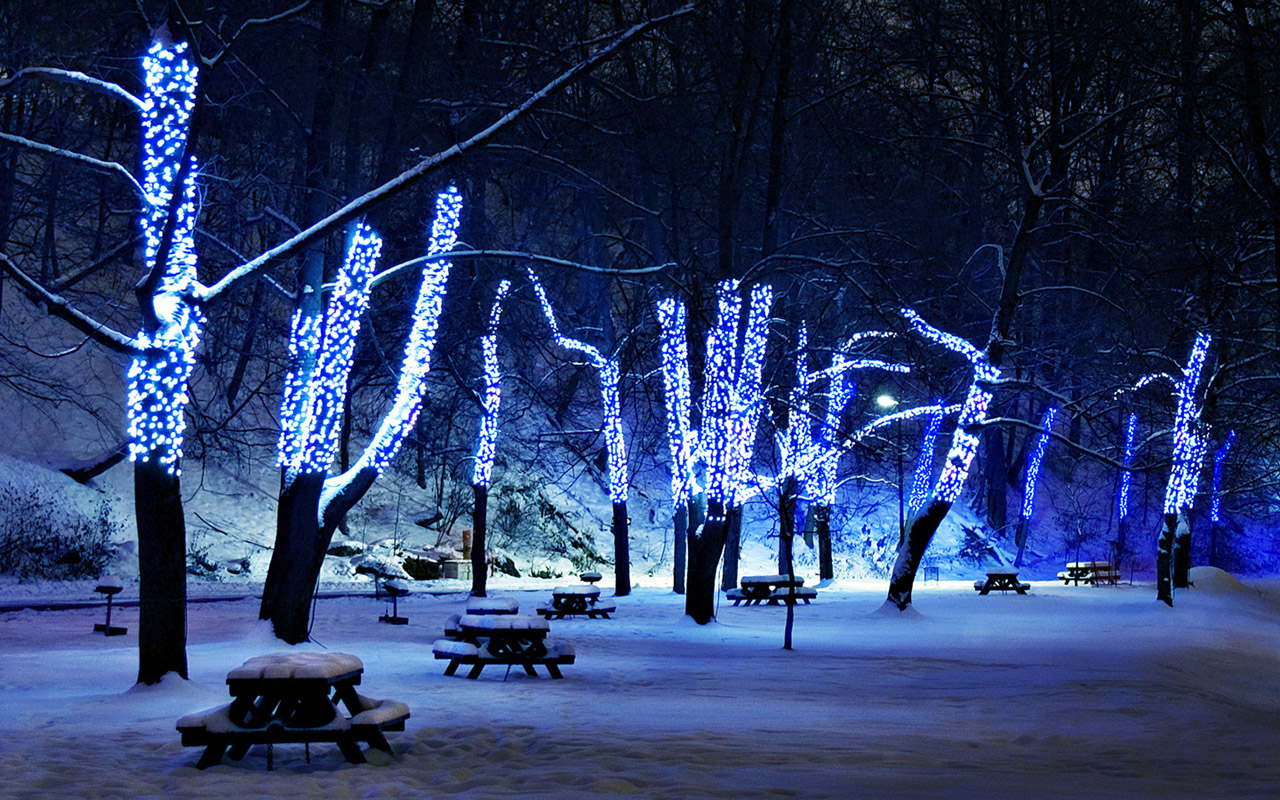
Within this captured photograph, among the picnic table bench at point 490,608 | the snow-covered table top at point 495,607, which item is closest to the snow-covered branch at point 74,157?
→ the picnic table bench at point 490,608

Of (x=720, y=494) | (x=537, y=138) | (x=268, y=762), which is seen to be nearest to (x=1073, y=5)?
(x=537, y=138)

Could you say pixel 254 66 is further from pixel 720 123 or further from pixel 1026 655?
pixel 1026 655

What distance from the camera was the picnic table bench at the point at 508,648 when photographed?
12.7m

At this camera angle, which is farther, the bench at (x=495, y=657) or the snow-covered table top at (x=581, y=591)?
the snow-covered table top at (x=581, y=591)

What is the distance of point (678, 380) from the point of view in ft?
70.5

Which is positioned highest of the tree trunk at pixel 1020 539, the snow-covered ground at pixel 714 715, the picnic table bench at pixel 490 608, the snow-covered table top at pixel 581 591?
the tree trunk at pixel 1020 539

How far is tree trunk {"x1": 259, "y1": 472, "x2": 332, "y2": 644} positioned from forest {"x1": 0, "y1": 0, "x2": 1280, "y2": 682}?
4 centimetres

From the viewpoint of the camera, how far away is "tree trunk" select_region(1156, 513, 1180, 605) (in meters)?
27.0

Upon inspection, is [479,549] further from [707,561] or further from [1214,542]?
[1214,542]

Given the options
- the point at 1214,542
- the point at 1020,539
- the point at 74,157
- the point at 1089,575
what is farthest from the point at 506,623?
the point at 1214,542

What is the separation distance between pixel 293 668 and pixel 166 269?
16.2 feet

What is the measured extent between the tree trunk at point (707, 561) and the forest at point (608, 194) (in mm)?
53

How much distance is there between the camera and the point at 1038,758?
8.16 meters

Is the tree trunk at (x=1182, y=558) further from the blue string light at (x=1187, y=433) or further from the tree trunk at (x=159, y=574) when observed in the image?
the tree trunk at (x=159, y=574)
